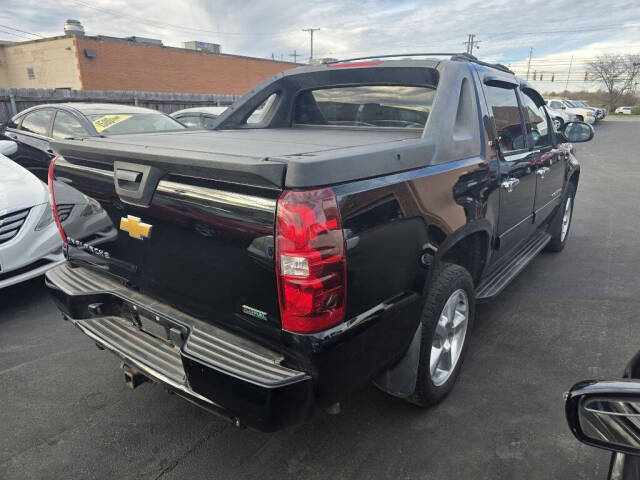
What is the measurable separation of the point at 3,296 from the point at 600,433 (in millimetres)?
4988

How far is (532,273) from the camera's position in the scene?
4969mm

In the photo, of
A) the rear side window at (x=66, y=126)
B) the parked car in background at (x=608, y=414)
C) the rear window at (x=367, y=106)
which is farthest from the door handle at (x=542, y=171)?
the rear side window at (x=66, y=126)

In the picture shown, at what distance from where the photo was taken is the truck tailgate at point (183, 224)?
5.82 feet

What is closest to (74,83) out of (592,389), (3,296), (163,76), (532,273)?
(163,76)

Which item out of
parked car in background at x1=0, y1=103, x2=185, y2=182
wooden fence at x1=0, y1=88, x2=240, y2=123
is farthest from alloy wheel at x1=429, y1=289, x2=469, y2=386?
wooden fence at x1=0, y1=88, x2=240, y2=123

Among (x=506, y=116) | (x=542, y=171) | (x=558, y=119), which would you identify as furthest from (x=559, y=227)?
(x=506, y=116)

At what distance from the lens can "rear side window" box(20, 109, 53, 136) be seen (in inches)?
277

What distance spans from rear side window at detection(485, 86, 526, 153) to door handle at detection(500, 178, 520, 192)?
8.3 inches

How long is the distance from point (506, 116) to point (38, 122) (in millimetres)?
7052

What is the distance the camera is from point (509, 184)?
3180 millimetres

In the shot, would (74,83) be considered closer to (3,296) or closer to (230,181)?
(3,296)

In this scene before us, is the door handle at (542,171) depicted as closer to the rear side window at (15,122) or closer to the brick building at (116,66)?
the rear side window at (15,122)

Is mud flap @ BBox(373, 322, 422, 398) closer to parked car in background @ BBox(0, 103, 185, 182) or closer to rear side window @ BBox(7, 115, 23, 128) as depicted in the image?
parked car in background @ BBox(0, 103, 185, 182)

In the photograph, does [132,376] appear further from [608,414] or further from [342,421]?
[608,414]
